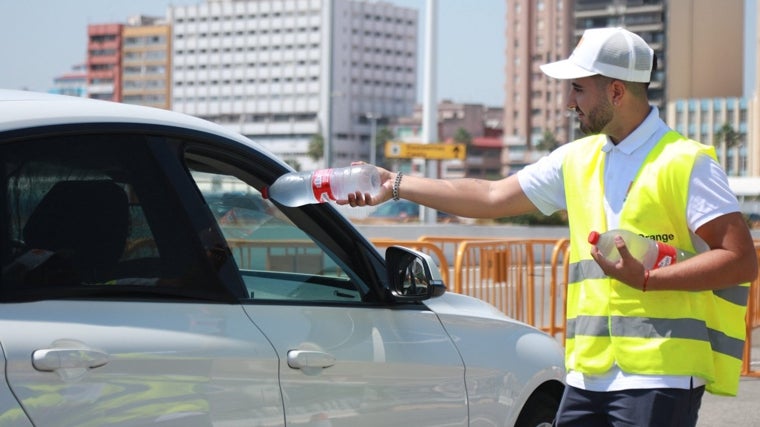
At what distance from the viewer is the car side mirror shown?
405 cm

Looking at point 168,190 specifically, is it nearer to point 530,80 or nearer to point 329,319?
point 329,319

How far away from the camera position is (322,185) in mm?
3691

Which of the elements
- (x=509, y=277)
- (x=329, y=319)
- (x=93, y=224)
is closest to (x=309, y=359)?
(x=329, y=319)

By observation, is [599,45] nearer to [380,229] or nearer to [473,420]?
[473,420]

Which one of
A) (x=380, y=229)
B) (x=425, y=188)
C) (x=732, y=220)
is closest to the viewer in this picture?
(x=732, y=220)

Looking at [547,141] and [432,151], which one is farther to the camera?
[547,141]

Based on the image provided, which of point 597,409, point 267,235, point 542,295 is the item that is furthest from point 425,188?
point 542,295

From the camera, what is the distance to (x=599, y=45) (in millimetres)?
3520

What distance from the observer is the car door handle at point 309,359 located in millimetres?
3633

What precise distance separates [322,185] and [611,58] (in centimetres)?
88

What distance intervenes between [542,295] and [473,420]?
7.68 meters

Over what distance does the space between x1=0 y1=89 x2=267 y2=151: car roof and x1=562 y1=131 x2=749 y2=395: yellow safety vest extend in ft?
3.67

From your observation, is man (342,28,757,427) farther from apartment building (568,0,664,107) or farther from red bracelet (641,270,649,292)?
apartment building (568,0,664,107)

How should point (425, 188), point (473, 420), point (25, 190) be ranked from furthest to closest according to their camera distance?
point (473, 420), point (425, 188), point (25, 190)
